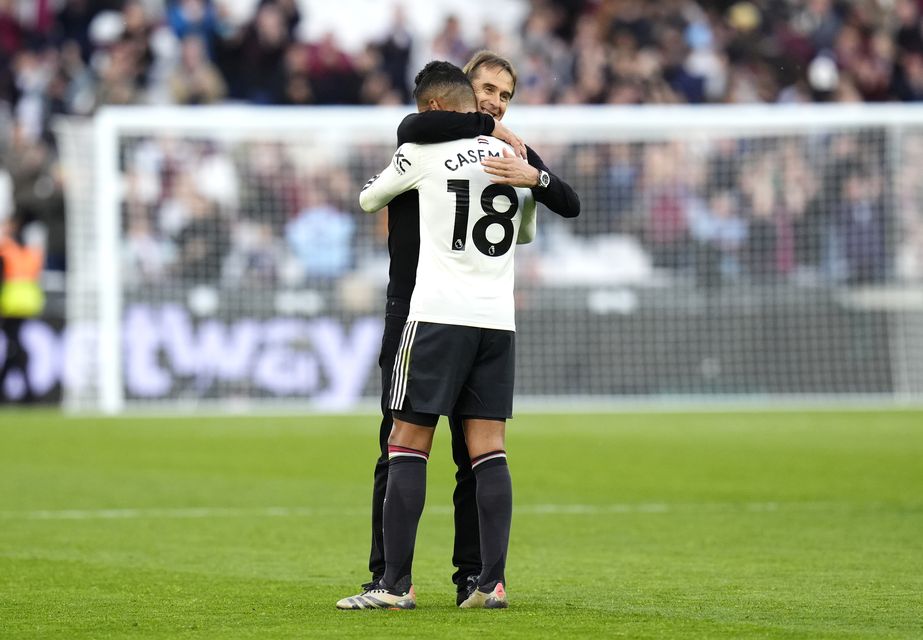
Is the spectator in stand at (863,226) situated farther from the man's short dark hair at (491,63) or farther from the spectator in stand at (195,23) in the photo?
the man's short dark hair at (491,63)

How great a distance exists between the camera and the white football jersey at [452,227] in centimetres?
552

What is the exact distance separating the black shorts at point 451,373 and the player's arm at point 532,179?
484mm

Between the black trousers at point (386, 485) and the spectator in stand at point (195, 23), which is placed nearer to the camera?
the black trousers at point (386, 485)

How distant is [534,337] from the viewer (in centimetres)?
1831

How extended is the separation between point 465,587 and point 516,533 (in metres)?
2.47

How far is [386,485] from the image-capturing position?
5812 mm

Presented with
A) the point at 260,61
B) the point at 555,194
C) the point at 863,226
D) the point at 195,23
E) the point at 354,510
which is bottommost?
the point at 354,510

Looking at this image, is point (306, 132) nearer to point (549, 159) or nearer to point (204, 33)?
point (549, 159)

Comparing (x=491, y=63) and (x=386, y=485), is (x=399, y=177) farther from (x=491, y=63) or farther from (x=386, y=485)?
(x=386, y=485)

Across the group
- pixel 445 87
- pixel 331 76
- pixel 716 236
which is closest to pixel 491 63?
pixel 445 87

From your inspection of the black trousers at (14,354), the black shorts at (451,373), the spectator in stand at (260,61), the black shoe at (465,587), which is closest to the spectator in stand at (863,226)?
the spectator in stand at (260,61)

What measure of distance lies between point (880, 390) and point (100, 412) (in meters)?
8.47

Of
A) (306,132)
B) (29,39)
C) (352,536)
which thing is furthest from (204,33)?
(352,536)

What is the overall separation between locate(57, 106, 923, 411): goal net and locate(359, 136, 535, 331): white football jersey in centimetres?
1211
